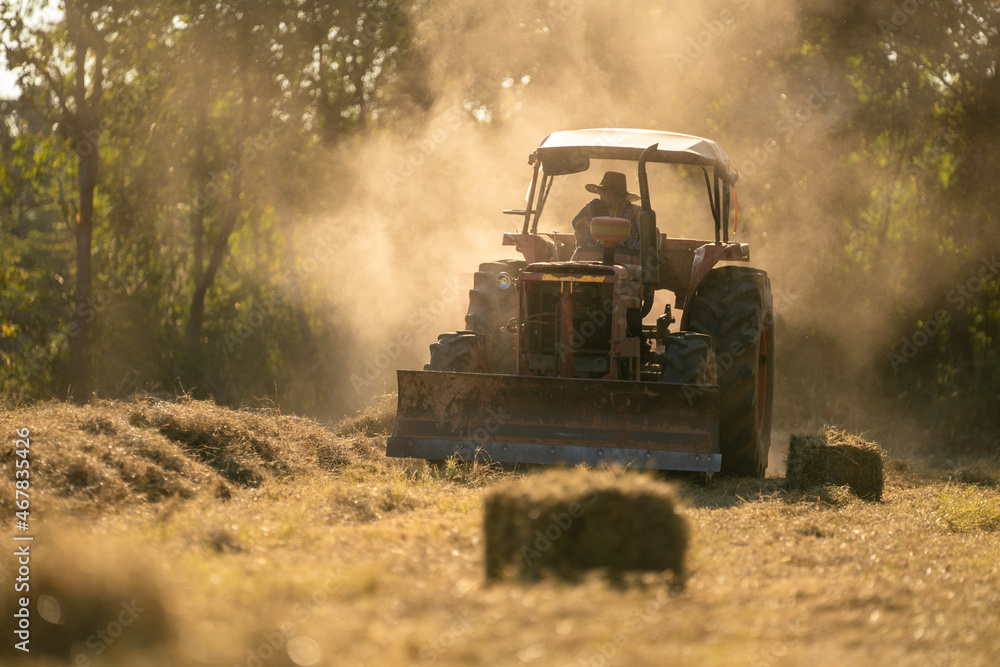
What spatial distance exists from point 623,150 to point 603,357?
210cm

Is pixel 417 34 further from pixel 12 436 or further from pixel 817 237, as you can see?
pixel 12 436

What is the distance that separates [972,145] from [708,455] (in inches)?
265

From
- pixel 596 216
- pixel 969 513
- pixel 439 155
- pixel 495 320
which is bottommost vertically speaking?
pixel 969 513

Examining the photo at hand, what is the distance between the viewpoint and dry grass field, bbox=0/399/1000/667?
10.3 feet

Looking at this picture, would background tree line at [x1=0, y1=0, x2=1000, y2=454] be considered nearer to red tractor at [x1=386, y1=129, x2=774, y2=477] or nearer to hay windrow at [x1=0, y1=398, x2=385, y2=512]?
red tractor at [x1=386, y1=129, x2=774, y2=477]

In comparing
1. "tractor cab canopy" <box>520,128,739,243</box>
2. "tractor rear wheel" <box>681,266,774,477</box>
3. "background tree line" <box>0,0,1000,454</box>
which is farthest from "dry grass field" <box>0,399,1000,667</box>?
"background tree line" <box>0,0,1000,454</box>

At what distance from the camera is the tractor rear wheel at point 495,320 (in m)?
8.06

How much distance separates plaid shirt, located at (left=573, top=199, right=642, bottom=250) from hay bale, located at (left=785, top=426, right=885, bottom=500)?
214 centimetres

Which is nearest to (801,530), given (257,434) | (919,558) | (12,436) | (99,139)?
(919,558)

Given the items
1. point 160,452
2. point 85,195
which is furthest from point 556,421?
point 85,195

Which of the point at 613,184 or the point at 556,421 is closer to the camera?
the point at 556,421

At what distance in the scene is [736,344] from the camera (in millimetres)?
7816

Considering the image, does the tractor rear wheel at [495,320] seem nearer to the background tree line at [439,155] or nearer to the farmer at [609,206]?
the farmer at [609,206]

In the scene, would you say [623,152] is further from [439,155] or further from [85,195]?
[85,195]
